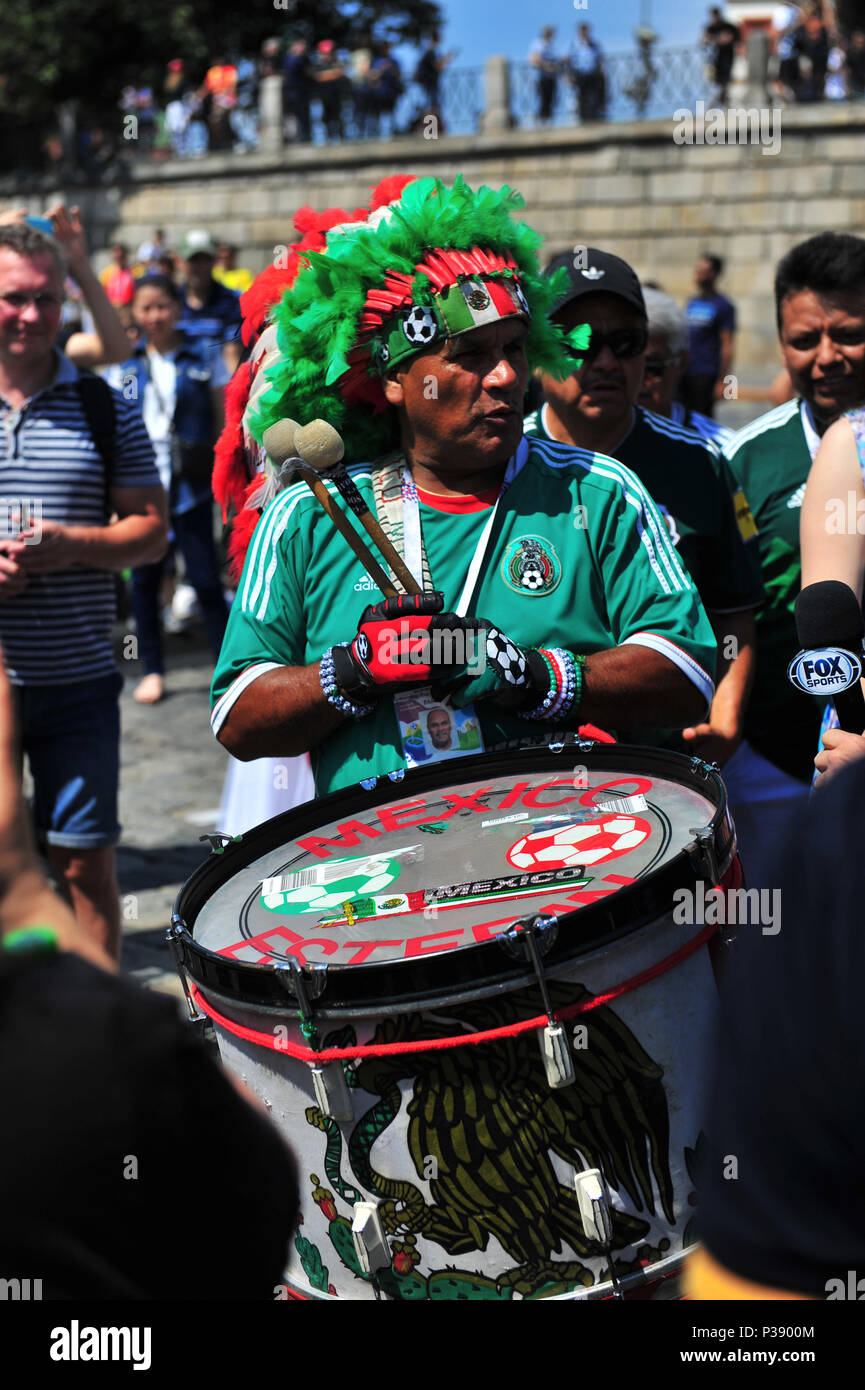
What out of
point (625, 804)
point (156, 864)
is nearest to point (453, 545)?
point (625, 804)

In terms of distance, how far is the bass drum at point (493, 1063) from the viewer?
1947mm

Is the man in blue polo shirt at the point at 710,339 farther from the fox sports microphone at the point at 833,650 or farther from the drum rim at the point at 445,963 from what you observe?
the drum rim at the point at 445,963

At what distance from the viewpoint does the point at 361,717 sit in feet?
9.00

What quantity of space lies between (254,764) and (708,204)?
68.8 ft

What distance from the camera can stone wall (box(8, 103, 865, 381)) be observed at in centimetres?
2256

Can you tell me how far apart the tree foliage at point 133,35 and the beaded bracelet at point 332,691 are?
36.9 meters

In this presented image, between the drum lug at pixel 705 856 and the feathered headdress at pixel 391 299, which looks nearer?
the drum lug at pixel 705 856

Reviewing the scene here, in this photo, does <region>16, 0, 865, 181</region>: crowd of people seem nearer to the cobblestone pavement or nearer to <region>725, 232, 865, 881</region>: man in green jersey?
the cobblestone pavement

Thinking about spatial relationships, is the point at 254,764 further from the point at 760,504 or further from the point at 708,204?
the point at 708,204

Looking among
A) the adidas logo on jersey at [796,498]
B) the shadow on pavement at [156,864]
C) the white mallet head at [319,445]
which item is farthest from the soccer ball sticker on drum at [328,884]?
the shadow on pavement at [156,864]

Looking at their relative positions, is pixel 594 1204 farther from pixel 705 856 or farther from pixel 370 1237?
pixel 705 856

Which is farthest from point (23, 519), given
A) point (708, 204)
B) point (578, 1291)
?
point (708, 204)

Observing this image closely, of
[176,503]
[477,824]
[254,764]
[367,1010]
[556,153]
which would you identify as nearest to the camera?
[367,1010]
